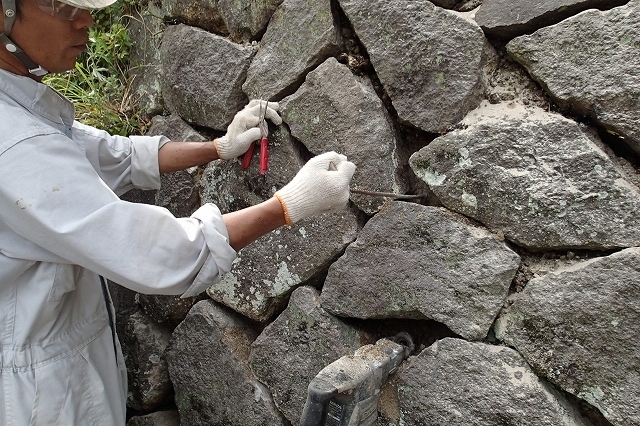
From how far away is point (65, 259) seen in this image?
4.48ft

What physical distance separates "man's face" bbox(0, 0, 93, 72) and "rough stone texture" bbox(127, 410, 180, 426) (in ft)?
4.60

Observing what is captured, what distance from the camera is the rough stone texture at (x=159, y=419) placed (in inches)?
86.5

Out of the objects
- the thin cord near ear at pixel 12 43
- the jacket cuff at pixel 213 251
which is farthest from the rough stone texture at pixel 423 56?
the thin cord near ear at pixel 12 43

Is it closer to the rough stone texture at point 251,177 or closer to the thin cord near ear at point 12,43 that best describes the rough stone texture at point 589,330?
the rough stone texture at point 251,177

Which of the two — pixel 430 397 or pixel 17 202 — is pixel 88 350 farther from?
pixel 430 397

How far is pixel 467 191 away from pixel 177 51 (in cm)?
121

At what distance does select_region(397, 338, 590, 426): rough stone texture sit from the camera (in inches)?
53.8

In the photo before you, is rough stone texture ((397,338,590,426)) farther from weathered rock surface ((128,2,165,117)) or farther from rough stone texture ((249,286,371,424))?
weathered rock surface ((128,2,165,117))

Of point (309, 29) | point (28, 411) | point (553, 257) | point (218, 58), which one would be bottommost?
point (28, 411)

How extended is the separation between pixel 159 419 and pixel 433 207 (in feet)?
4.70

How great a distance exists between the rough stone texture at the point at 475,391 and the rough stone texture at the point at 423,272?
0.24 ft

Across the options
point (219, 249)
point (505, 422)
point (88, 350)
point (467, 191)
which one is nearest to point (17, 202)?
point (219, 249)

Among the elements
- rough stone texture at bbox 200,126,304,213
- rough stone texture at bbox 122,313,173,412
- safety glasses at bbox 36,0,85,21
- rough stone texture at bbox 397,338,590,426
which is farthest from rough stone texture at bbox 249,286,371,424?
safety glasses at bbox 36,0,85,21

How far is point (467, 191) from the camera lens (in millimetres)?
1472
